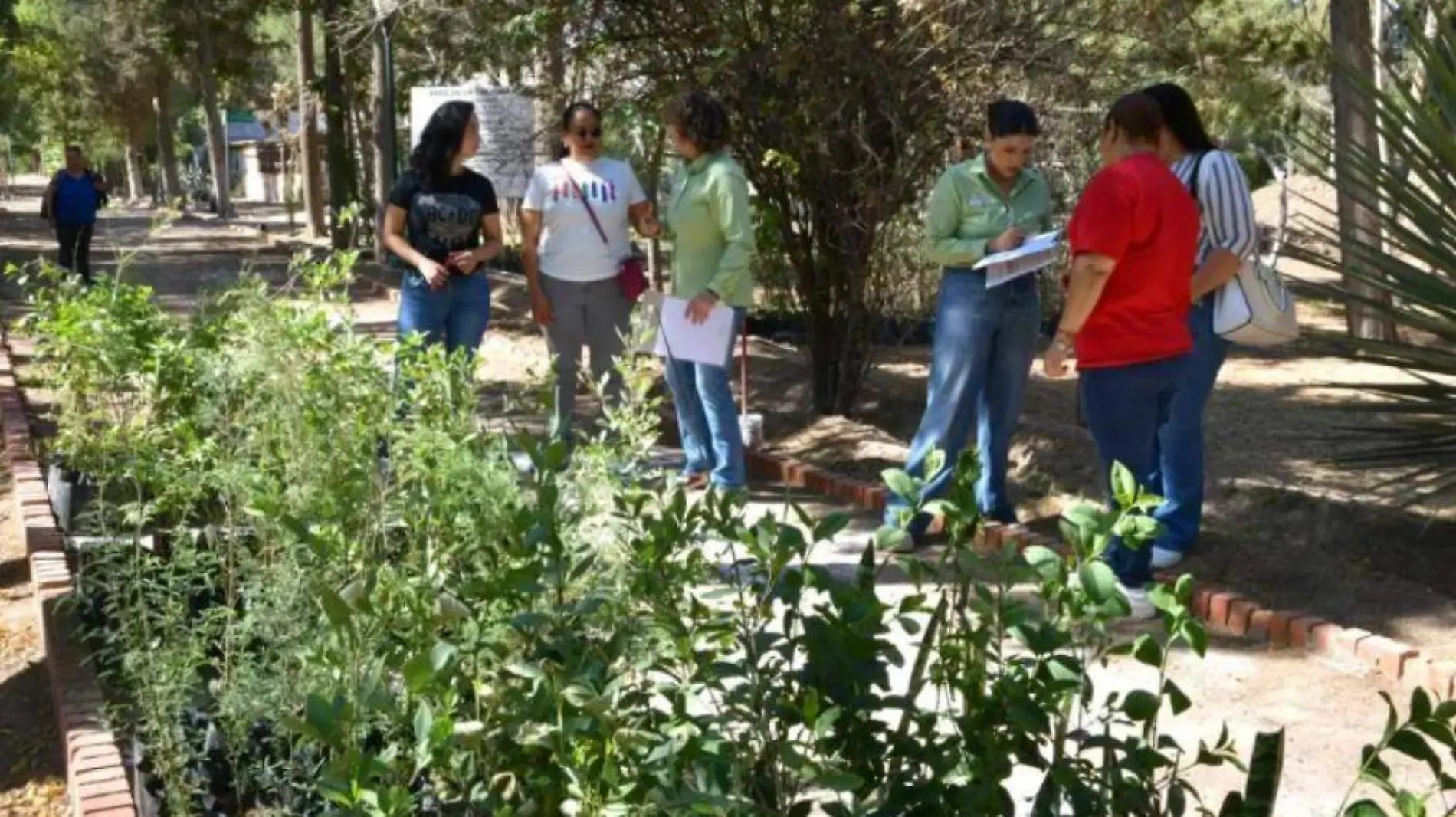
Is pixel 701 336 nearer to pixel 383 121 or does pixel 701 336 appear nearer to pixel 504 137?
pixel 504 137

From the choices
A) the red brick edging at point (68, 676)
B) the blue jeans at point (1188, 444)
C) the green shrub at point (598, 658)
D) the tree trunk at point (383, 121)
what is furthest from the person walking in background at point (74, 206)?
the green shrub at point (598, 658)

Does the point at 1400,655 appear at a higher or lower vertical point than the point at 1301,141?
lower

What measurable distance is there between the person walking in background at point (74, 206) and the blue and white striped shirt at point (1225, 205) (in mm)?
15749

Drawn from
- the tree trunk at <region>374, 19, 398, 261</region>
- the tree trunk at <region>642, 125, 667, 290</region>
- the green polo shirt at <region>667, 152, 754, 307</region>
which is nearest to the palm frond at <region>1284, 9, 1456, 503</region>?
the green polo shirt at <region>667, 152, 754, 307</region>

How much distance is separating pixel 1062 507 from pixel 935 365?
1350 millimetres

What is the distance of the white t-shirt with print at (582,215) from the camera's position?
7.16 metres

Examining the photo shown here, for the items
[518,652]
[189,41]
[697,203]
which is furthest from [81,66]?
[518,652]

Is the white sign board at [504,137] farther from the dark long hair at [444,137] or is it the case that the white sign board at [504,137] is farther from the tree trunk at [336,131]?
the tree trunk at [336,131]

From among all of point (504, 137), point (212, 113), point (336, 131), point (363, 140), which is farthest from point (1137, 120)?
point (212, 113)

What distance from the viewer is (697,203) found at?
6.67m

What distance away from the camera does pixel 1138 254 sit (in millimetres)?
5309

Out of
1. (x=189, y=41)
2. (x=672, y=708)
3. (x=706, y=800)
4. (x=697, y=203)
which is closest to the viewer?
(x=706, y=800)

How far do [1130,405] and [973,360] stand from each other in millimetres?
792

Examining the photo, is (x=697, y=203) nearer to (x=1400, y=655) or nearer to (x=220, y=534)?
(x=220, y=534)
